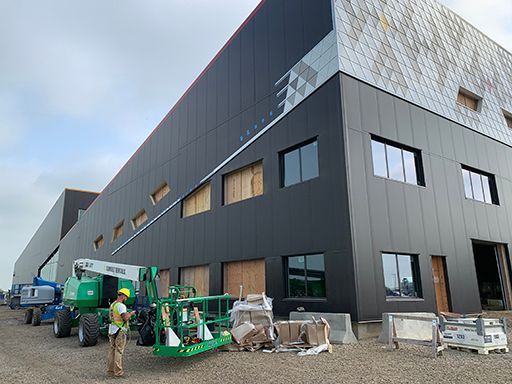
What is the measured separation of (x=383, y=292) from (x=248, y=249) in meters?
5.58

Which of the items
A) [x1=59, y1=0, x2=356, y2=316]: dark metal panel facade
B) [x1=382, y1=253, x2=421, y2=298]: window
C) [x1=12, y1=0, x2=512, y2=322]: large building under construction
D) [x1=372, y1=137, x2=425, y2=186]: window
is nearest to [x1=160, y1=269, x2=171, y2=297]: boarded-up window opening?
[x1=12, y1=0, x2=512, y2=322]: large building under construction

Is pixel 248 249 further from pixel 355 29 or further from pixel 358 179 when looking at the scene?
pixel 355 29

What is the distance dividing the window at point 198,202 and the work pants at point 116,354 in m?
11.2

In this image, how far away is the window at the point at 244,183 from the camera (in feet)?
52.7

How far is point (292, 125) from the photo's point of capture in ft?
47.4

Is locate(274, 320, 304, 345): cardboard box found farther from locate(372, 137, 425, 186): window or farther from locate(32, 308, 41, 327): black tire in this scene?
locate(32, 308, 41, 327): black tire

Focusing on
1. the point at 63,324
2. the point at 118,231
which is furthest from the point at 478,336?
the point at 118,231

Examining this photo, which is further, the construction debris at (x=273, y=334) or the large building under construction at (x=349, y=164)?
the large building under construction at (x=349, y=164)

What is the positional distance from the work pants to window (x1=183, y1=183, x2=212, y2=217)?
1119 centimetres

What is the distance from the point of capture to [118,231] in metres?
30.7

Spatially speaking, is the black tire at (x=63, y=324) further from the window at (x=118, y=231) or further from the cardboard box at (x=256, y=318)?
the window at (x=118, y=231)

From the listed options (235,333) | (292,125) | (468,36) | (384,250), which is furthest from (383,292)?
(468,36)

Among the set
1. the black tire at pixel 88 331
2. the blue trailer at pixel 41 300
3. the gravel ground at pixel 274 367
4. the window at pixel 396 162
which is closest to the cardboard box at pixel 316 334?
the gravel ground at pixel 274 367

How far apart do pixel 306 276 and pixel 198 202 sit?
28.2 feet
